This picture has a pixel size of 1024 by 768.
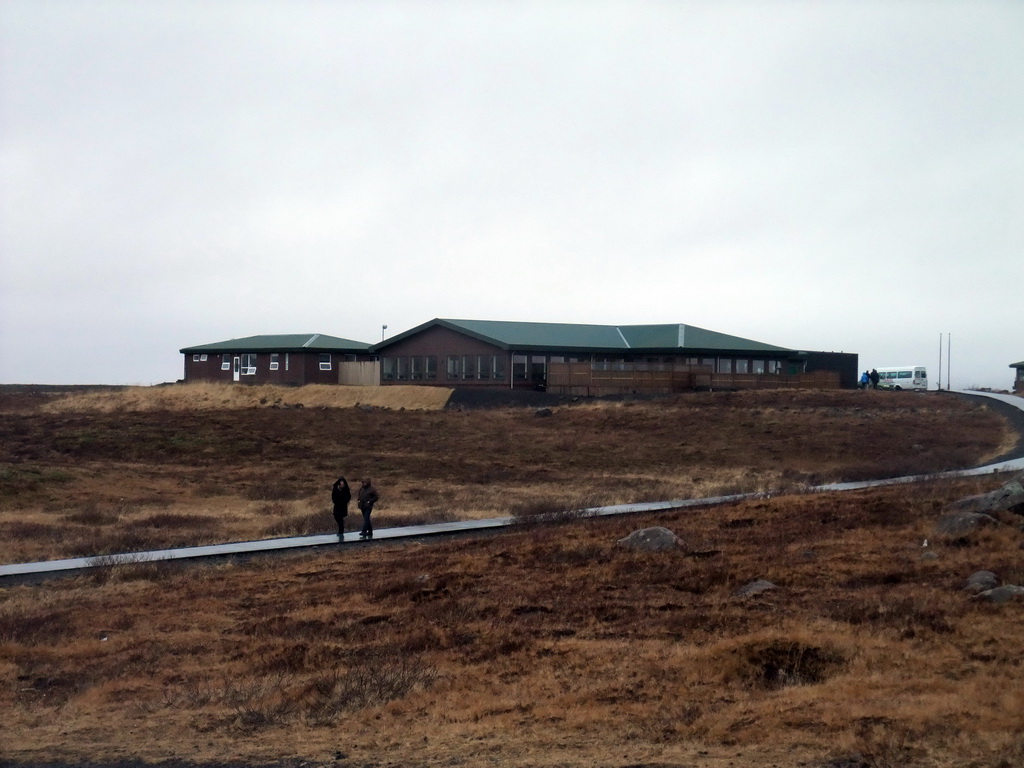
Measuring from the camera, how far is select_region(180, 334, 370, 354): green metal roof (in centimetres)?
7025

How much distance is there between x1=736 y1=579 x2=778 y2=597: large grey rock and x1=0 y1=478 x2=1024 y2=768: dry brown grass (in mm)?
307

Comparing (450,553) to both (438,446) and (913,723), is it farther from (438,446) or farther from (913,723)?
(438,446)

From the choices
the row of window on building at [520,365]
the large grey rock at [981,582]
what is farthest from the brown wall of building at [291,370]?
the large grey rock at [981,582]

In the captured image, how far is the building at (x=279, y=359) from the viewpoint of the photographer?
6988cm

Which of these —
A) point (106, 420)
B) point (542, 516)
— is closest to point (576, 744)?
point (542, 516)

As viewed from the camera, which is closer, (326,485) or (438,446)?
(326,485)

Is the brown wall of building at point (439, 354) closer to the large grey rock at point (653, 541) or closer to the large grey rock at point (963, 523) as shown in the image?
the large grey rock at point (653, 541)

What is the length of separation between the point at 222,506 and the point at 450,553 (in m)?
15.0

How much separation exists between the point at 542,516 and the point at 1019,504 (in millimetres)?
11793

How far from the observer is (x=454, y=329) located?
64.3 meters

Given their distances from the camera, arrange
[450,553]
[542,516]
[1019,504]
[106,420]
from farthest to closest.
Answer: [106,420]
[542,516]
[450,553]
[1019,504]

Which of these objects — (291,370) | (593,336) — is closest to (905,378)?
(593,336)

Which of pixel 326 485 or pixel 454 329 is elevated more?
pixel 454 329

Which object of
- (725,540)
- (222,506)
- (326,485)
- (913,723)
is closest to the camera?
(913,723)
